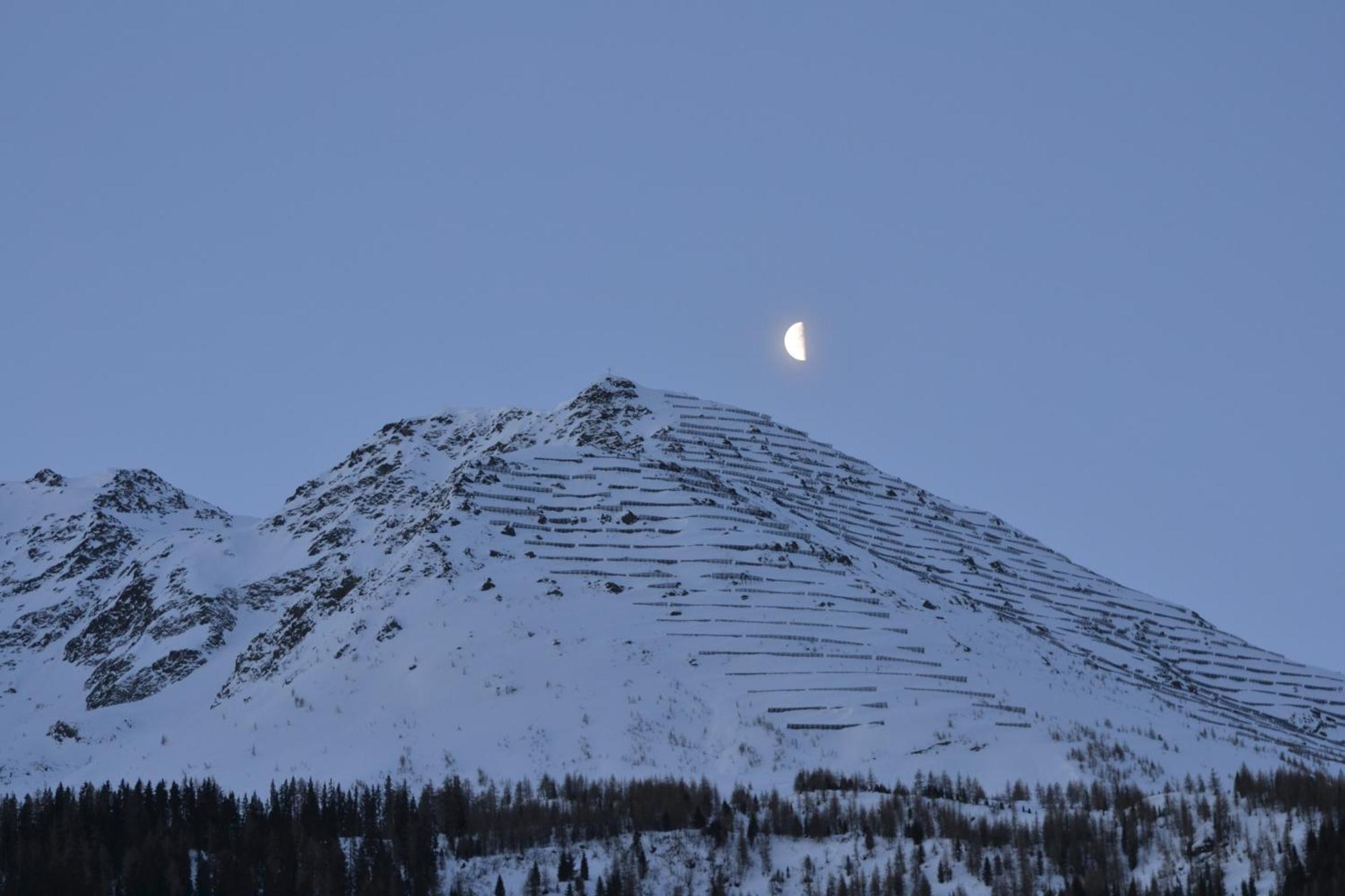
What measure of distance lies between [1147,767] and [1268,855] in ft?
51.3

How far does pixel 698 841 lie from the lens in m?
34.1

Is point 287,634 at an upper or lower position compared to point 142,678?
upper

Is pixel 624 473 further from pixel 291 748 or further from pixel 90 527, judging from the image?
pixel 90 527

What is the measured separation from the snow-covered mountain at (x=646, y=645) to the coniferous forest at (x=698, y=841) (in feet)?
23.0

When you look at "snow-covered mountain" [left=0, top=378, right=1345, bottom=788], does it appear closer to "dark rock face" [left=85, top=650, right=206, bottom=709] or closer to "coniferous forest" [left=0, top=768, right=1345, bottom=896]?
"dark rock face" [left=85, top=650, right=206, bottom=709]

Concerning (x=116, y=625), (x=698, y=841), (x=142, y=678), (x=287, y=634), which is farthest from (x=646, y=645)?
(x=116, y=625)

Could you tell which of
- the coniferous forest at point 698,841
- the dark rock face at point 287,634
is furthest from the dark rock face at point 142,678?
the coniferous forest at point 698,841

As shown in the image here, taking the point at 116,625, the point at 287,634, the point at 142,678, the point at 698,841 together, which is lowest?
the point at 698,841

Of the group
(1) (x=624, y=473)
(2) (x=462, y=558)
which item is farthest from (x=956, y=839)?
(1) (x=624, y=473)

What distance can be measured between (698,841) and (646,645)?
2188 centimetres

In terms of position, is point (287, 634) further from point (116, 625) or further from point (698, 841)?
point (698, 841)

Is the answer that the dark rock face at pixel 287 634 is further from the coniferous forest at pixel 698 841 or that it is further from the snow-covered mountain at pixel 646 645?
the coniferous forest at pixel 698 841

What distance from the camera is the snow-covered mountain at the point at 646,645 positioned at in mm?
48062

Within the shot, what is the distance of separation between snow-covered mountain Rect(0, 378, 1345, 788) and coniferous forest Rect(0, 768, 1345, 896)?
23.0ft
